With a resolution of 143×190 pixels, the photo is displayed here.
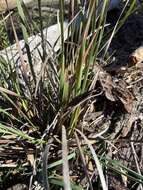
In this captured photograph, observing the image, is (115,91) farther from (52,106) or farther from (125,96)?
(52,106)

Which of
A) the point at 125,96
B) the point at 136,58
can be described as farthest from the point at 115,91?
the point at 136,58

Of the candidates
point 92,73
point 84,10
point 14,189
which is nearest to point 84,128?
point 92,73

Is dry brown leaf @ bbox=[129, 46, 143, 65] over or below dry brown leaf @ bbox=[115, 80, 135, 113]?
over

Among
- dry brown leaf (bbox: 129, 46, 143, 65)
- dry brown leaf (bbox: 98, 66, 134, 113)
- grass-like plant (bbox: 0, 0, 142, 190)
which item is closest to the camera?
grass-like plant (bbox: 0, 0, 142, 190)

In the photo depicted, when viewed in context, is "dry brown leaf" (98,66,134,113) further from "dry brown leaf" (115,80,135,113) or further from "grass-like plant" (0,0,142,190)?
"grass-like plant" (0,0,142,190)

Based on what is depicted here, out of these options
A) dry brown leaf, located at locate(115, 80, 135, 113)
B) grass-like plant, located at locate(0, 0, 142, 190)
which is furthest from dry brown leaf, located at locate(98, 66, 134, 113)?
grass-like plant, located at locate(0, 0, 142, 190)

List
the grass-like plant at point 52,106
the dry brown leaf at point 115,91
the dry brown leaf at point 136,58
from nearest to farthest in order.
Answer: the grass-like plant at point 52,106
the dry brown leaf at point 115,91
the dry brown leaf at point 136,58

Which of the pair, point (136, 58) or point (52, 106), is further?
point (136, 58)

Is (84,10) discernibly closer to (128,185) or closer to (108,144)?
(108,144)

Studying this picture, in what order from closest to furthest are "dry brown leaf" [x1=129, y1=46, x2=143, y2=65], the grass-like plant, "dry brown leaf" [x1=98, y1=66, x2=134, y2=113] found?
the grass-like plant, "dry brown leaf" [x1=98, y1=66, x2=134, y2=113], "dry brown leaf" [x1=129, y1=46, x2=143, y2=65]

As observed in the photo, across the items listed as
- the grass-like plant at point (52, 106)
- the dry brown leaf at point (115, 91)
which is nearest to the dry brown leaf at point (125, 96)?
the dry brown leaf at point (115, 91)

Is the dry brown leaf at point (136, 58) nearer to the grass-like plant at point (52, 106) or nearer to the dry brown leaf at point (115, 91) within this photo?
the dry brown leaf at point (115, 91)
